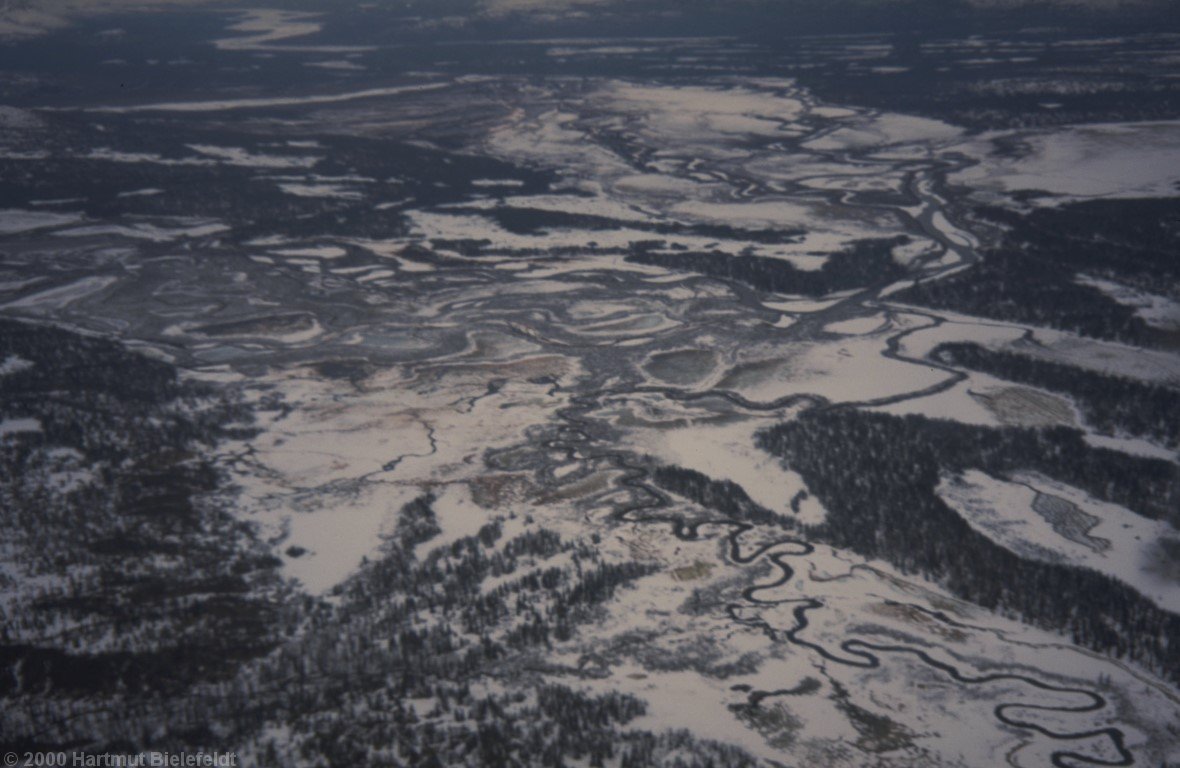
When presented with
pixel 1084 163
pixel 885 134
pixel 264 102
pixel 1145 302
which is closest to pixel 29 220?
pixel 264 102

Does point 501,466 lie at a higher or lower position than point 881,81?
lower

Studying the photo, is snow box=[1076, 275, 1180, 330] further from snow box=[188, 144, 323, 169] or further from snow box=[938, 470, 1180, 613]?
snow box=[188, 144, 323, 169]

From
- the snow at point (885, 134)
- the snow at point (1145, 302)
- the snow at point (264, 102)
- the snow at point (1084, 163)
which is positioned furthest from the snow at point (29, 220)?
the snow at point (1145, 302)

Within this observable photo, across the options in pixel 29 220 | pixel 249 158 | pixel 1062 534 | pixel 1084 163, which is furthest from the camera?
pixel 249 158

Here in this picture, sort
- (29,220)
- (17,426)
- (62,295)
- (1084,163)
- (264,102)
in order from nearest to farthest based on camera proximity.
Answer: (17,426)
(62,295)
(29,220)
(1084,163)
(264,102)

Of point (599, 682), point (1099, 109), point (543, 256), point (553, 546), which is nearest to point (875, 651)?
point (599, 682)

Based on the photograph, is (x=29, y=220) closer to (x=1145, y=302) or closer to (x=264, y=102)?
(x=264, y=102)

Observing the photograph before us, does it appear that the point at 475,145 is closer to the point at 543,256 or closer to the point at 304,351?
the point at 543,256

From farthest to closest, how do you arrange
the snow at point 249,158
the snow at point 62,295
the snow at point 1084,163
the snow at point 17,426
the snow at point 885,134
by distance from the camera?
the snow at point 885,134 → the snow at point 249,158 → the snow at point 1084,163 → the snow at point 62,295 → the snow at point 17,426

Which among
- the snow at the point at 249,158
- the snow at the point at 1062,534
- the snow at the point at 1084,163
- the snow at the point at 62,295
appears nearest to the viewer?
the snow at the point at 1062,534

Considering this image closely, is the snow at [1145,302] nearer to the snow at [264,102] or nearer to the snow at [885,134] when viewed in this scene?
the snow at [885,134]

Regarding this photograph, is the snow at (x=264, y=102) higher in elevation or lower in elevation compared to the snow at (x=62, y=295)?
higher
